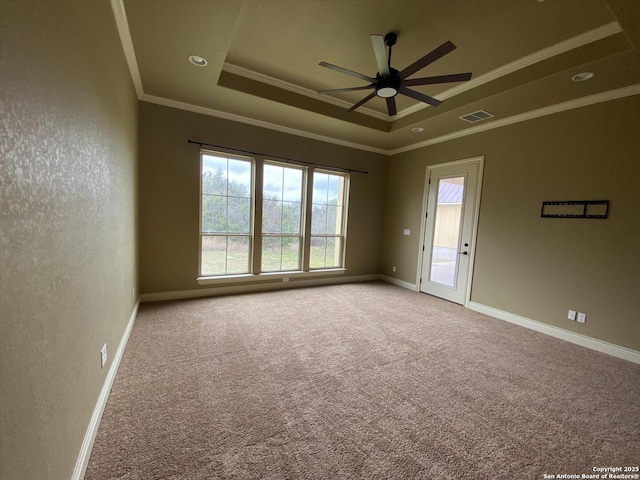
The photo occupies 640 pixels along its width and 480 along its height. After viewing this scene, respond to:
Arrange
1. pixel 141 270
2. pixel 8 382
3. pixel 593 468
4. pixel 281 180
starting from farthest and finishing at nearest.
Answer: pixel 281 180 → pixel 141 270 → pixel 593 468 → pixel 8 382

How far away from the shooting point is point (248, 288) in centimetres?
452

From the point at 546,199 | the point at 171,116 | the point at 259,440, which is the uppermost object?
the point at 171,116

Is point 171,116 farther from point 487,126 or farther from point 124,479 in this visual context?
point 487,126

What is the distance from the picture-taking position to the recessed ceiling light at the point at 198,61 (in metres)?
2.65

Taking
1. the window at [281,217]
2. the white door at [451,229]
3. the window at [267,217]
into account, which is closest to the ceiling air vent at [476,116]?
the white door at [451,229]

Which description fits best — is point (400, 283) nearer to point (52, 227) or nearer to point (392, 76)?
point (392, 76)

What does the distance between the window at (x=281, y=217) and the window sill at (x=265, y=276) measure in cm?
12

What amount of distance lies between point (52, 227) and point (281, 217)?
3.68 meters

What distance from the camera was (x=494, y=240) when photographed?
3936 mm

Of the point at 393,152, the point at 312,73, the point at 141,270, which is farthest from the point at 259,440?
the point at 393,152

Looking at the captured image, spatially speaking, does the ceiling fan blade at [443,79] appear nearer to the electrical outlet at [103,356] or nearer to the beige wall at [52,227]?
the beige wall at [52,227]

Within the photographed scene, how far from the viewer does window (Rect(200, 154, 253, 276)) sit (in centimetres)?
412

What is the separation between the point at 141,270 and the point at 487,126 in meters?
5.35

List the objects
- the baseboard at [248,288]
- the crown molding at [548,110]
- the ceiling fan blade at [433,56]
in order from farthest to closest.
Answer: the baseboard at [248,288] → the crown molding at [548,110] → the ceiling fan blade at [433,56]
